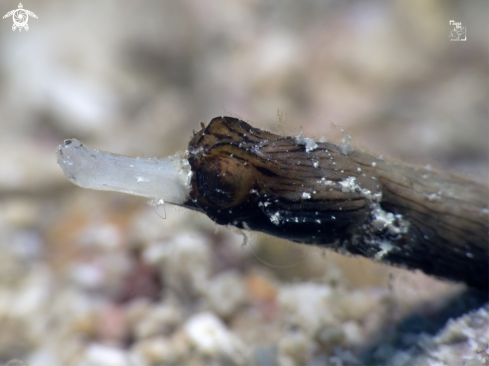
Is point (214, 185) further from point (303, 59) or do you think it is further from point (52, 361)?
point (303, 59)

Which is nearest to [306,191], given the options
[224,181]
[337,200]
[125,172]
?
[337,200]

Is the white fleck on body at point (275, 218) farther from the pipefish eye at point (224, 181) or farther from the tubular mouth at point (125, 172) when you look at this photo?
the tubular mouth at point (125, 172)

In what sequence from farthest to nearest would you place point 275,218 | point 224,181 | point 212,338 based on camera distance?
1. point 212,338
2. point 275,218
3. point 224,181

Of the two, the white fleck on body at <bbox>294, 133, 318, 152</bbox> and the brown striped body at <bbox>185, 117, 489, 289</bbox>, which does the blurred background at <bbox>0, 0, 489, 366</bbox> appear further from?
the brown striped body at <bbox>185, 117, 489, 289</bbox>

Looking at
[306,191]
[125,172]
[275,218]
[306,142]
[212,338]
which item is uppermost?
[306,142]

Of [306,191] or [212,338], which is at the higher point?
[306,191]

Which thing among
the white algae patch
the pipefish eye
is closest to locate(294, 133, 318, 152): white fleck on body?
the pipefish eye

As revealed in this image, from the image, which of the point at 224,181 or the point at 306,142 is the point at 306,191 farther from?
the point at 224,181

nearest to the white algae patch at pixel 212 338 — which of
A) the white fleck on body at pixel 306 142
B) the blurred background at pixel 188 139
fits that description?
the blurred background at pixel 188 139
